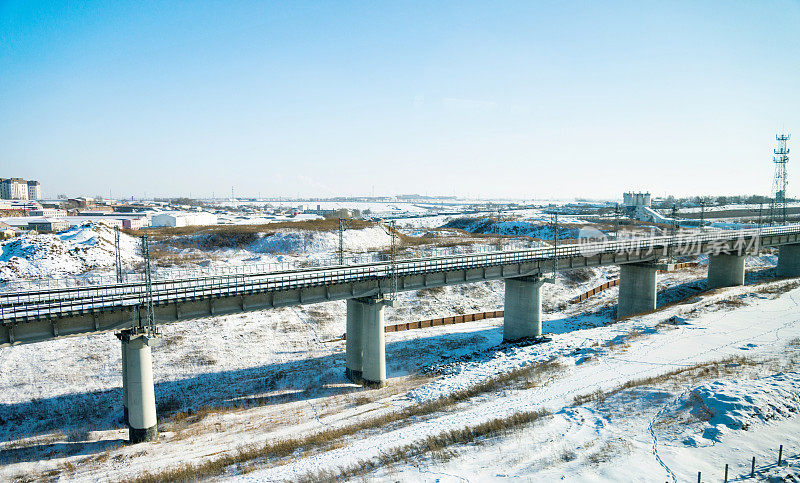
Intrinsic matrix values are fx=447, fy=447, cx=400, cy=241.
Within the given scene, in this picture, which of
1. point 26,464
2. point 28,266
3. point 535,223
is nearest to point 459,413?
point 26,464

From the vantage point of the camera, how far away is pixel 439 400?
2833cm

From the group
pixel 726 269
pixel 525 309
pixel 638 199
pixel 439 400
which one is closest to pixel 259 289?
pixel 439 400

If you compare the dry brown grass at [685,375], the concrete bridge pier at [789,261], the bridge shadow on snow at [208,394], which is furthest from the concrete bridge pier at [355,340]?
the concrete bridge pier at [789,261]

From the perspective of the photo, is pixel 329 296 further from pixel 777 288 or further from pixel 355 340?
pixel 777 288

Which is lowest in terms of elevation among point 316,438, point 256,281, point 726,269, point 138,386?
point 316,438

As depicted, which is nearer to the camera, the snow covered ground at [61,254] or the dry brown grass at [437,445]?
the dry brown grass at [437,445]

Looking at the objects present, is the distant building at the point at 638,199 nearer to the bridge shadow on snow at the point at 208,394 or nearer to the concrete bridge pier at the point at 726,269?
the concrete bridge pier at the point at 726,269

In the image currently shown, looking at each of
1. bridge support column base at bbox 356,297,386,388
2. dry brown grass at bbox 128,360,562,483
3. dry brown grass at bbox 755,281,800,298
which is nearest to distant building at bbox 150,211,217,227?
dry brown grass at bbox 128,360,562,483

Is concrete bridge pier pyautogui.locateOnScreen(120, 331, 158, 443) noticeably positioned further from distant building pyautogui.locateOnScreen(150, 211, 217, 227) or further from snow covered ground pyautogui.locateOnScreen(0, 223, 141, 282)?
distant building pyautogui.locateOnScreen(150, 211, 217, 227)

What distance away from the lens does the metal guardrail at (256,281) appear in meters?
24.3

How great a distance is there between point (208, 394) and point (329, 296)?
11.1 m

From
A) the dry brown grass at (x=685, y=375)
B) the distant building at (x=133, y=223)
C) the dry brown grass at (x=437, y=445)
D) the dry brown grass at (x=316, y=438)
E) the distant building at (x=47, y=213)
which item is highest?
the distant building at (x=47, y=213)

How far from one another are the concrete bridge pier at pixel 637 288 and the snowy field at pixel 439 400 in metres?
2.52

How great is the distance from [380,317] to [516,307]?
1520 cm
